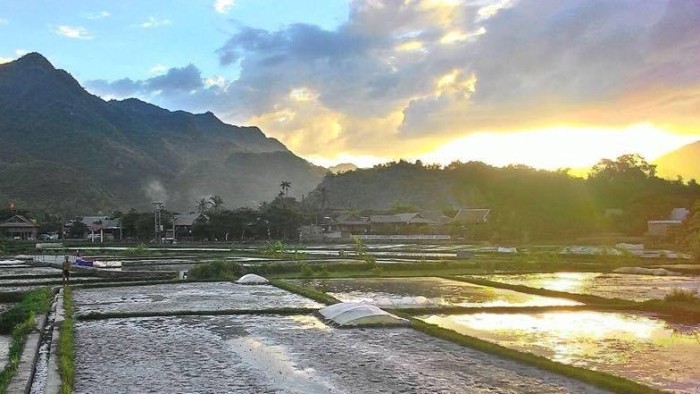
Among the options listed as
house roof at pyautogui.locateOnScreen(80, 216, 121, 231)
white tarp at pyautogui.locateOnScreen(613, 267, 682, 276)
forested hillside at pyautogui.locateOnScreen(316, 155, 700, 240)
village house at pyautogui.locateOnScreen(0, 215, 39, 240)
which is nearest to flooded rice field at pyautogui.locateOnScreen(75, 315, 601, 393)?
white tarp at pyautogui.locateOnScreen(613, 267, 682, 276)

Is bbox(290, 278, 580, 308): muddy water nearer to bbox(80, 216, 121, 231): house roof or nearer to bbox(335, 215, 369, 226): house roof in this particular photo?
bbox(335, 215, 369, 226): house roof

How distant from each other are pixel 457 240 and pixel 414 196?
248 feet

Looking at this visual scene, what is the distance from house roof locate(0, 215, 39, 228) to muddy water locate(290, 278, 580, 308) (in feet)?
203

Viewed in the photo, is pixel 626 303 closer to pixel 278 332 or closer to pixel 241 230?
pixel 278 332

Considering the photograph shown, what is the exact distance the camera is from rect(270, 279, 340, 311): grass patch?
60.9 feet

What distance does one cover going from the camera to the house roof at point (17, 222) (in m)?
74.1

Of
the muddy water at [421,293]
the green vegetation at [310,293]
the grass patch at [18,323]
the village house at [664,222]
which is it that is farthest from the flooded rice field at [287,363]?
the village house at [664,222]

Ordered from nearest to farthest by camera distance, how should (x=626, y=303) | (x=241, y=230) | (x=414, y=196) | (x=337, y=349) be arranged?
1. (x=337, y=349)
2. (x=626, y=303)
3. (x=241, y=230)
4. (x=414, y=196)

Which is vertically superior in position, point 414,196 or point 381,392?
point 414,196

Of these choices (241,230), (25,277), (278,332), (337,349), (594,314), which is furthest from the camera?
(241,230)

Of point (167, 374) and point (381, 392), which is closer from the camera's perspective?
point (381, 392)

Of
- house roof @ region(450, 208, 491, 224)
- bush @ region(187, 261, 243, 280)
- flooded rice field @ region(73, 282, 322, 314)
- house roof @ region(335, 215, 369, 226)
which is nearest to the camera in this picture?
flooded rice field @ region(73, 282, 322, 314)

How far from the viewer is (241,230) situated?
72.0 meters

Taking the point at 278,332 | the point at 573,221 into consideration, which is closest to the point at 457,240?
the point at 573,221
